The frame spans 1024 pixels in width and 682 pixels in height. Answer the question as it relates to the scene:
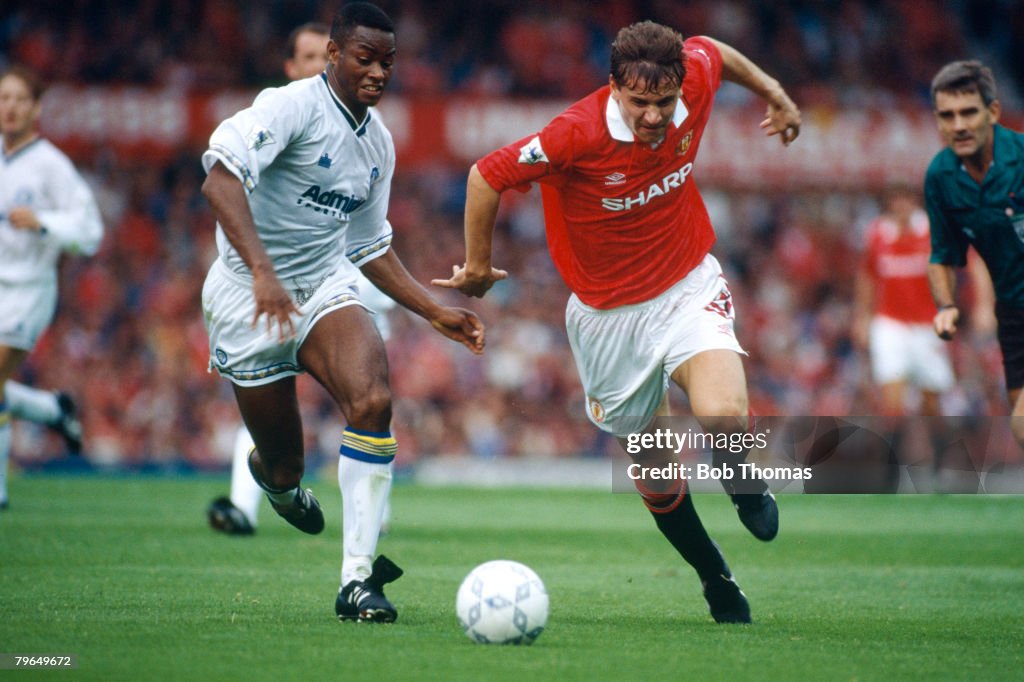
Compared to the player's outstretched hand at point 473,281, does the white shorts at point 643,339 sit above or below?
below

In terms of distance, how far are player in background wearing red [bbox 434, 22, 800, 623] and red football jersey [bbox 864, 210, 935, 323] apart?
7664 millimetres

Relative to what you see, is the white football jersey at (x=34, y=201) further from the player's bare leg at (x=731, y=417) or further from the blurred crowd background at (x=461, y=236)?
the blurred crowd background at (x=461, y=236)

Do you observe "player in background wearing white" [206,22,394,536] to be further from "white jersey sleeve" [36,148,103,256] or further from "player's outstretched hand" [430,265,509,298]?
"player's outstretched hand" [430,265,509,298]

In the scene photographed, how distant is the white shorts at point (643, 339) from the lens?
6.02 m

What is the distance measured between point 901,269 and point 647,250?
331 inches

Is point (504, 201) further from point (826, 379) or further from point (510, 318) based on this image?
point (826, 379)

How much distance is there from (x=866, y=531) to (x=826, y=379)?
9.72 meters

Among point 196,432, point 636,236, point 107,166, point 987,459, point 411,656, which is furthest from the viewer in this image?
point 107,166

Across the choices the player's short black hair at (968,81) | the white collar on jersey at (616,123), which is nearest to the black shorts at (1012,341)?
the player's short black hair at (968,81)

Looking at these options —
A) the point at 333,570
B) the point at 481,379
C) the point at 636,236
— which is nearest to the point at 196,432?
the point at 481,379

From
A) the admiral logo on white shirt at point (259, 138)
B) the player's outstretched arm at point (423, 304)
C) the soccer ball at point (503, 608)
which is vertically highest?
the admiral logo on white shirt at point (259, 138)

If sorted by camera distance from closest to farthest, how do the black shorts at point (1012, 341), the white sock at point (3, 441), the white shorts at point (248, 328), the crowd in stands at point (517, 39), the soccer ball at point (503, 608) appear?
the soccer ball at point (503, 608)
the white shorts at point (248, 328)
the black shorts at point (1012, 341)
the white sock at point (3, 441)
the crowd in stands at point (517, 39)

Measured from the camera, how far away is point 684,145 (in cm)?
602

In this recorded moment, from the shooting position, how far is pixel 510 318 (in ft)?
66.2
